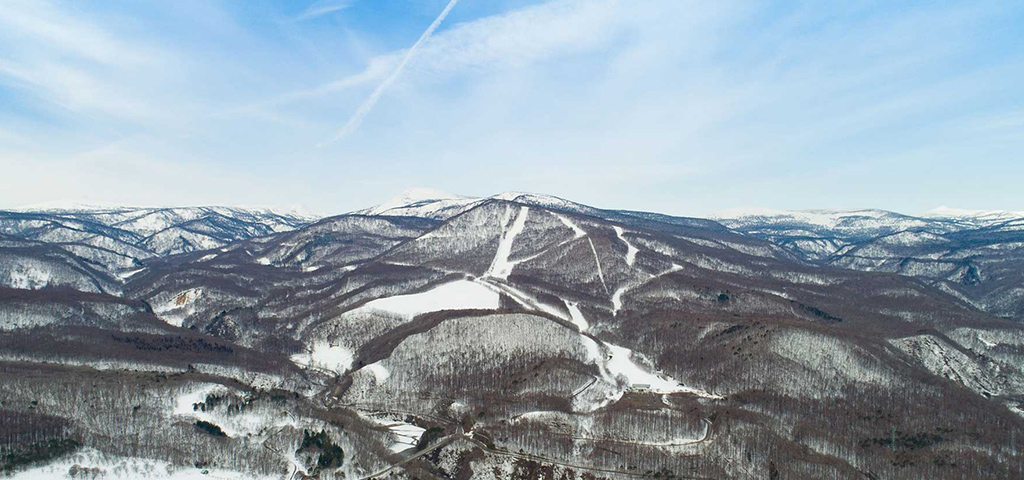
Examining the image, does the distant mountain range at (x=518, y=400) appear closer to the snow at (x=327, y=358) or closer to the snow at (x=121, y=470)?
the snow at (x=121, y=470)

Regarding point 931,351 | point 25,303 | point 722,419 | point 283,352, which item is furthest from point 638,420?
point 25,303

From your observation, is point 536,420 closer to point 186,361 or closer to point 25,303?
point 186,361

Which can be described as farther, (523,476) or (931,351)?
(931,351)

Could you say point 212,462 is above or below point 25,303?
below

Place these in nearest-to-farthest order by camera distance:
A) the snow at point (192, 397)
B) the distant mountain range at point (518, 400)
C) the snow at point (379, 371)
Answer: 1. the distant mountain range at point (518, 400)
2. the snow at point (192, 397)
3. the snow at point (379, 371)

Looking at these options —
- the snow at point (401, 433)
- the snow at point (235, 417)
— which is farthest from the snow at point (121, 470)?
the snow at point (401, 433)

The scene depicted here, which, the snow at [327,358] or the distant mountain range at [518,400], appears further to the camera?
the snow at [327,358]

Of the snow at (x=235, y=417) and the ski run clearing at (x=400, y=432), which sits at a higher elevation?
the snow at (x=235, y=417)

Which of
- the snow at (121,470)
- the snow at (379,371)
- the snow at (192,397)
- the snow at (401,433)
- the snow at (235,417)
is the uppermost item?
the snow at (379,371)
